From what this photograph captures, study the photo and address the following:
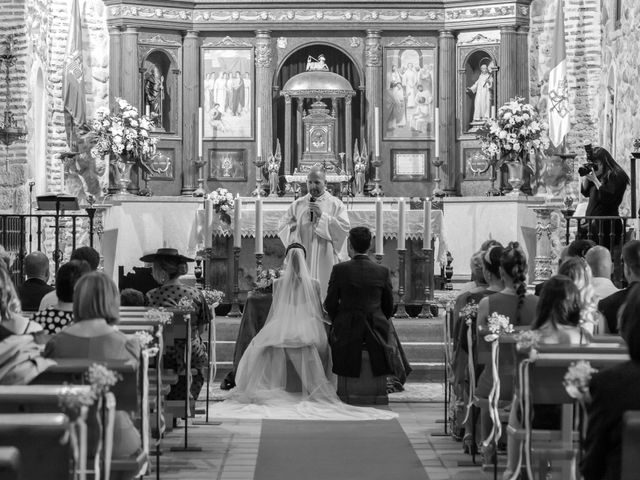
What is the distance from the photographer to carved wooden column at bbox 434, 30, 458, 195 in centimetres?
1972

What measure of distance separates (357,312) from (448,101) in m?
8.81

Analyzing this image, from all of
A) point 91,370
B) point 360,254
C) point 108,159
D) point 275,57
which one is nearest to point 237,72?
point 275,57

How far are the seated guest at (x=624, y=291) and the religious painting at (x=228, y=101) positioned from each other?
38.8 ft

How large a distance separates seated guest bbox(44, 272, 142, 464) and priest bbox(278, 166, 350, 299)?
6.83 meters

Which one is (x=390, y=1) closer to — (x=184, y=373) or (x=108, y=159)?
(x=108, y=159)

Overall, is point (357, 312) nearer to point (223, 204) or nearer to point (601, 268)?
point (601, 268)

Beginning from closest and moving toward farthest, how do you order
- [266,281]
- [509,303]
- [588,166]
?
1. [509,303]
2. [266,281]
3. [588,166]

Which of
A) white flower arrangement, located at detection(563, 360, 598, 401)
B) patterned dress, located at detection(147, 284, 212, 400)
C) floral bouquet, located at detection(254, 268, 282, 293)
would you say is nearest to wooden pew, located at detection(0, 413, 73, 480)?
white flower arrangement, located at detection(563, 360, 598, 401)

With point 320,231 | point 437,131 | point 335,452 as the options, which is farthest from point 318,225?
point 437,131

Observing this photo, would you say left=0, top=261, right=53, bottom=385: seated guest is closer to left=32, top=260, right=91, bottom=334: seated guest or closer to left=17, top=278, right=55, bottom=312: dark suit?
left=32, top=260, right=91, bottom=334: seated guest

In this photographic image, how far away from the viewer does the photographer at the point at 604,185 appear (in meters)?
14.7

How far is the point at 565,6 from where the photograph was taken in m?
20.1

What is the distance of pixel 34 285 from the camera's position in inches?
407

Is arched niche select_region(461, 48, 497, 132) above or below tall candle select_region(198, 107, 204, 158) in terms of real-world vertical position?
above
